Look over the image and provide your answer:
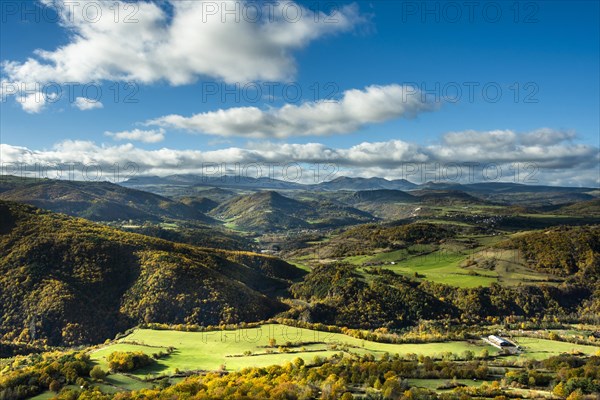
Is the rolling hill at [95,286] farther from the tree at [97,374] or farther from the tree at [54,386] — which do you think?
the tree at [54,386]

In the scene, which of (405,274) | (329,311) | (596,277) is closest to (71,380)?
(329,311)

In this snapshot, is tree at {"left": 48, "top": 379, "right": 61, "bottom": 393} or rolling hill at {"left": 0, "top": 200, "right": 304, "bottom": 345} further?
rolling hill at {"left": 0, "top": 200, "right": 304, "bottom": 345}

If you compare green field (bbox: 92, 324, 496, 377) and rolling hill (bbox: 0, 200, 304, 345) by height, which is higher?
rolling hill (bbox: 0, 200, 304, 345)

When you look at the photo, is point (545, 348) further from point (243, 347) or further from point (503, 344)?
point (243, 347)

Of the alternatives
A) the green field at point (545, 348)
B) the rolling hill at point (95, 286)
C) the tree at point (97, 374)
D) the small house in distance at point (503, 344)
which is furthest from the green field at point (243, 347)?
the rolling hill at point (95, 286)

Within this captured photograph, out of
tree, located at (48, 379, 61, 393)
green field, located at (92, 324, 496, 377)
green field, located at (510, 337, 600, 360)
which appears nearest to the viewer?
tree, located at (48, 379, 61, 393)

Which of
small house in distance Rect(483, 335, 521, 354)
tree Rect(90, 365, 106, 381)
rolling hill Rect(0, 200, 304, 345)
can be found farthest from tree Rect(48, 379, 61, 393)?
small house in distance Rect(483, 335, 521, 354)

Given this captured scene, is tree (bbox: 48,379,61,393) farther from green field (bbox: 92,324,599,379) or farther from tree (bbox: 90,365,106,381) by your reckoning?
green field (bbox: 92,324,599,379)
